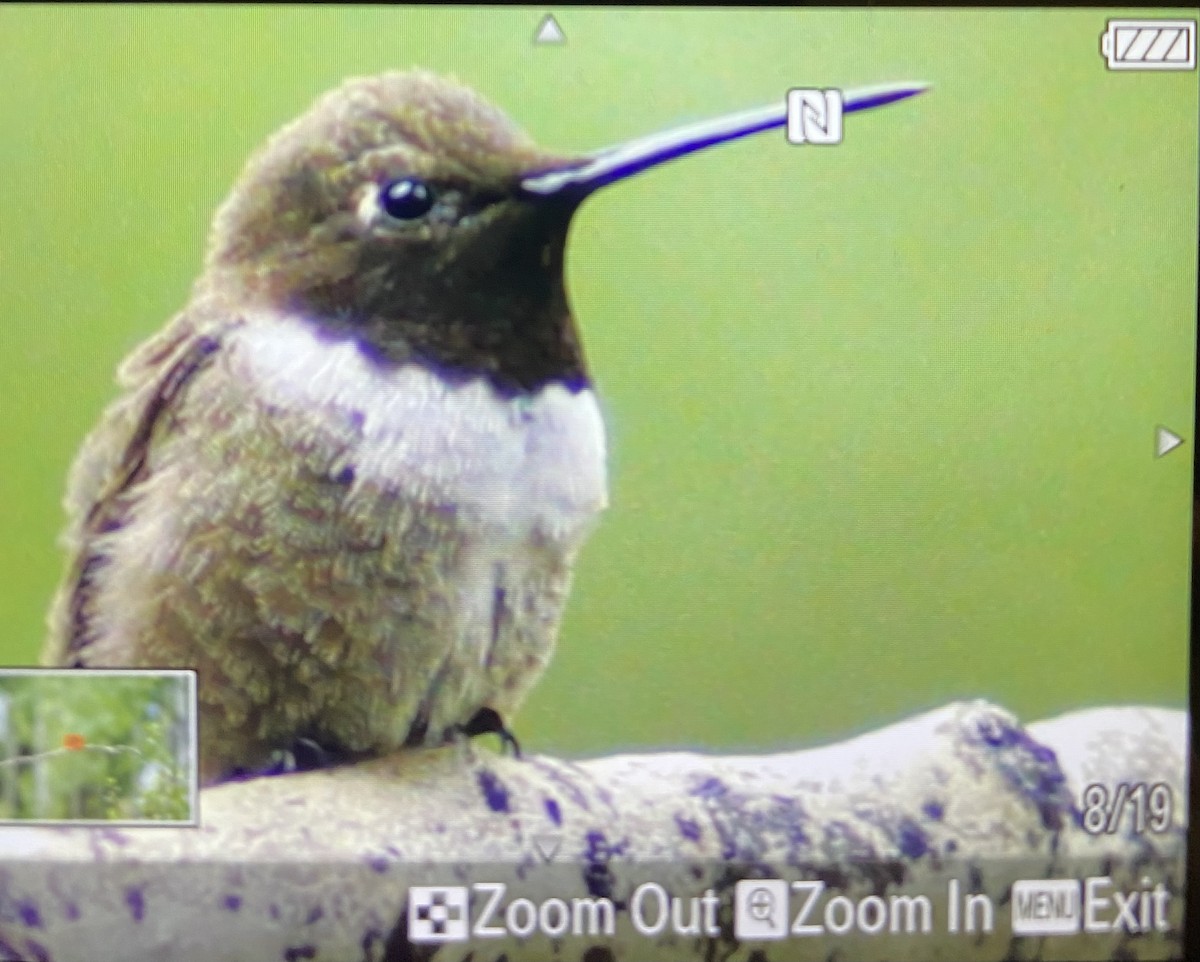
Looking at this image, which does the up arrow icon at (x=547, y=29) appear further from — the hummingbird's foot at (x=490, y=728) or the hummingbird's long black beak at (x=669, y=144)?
the hummingbird's foot at (x=490, y=728)

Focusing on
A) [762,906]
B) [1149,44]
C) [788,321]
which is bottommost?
[762,906]

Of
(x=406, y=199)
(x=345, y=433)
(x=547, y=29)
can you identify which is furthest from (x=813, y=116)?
(x=345, y=433)

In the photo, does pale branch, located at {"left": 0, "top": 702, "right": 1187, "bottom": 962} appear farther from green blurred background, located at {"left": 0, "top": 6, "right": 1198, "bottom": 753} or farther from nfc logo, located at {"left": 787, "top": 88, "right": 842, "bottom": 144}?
nfc logo, located at {"left": 787, "top": 88, "right": 842, "bottom": 144}

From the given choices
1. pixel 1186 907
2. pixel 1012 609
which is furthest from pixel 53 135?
pixel 1186 907

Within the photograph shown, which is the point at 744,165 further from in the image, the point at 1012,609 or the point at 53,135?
the point at 53,135

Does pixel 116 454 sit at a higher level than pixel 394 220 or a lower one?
lower

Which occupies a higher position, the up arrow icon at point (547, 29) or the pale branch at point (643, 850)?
the up arrow icon at point (547, 29)

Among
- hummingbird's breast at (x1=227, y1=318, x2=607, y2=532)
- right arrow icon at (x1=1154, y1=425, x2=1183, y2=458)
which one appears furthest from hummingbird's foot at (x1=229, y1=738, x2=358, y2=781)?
right arrow icon at (x1=1154, y1=425, x2=1183, y2=458)

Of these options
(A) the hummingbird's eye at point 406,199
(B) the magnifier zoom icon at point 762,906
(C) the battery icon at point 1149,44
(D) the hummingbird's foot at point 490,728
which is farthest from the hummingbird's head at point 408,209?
(B) the magnifier zoom icon at point 762,906

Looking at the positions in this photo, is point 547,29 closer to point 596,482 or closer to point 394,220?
point 394,220
